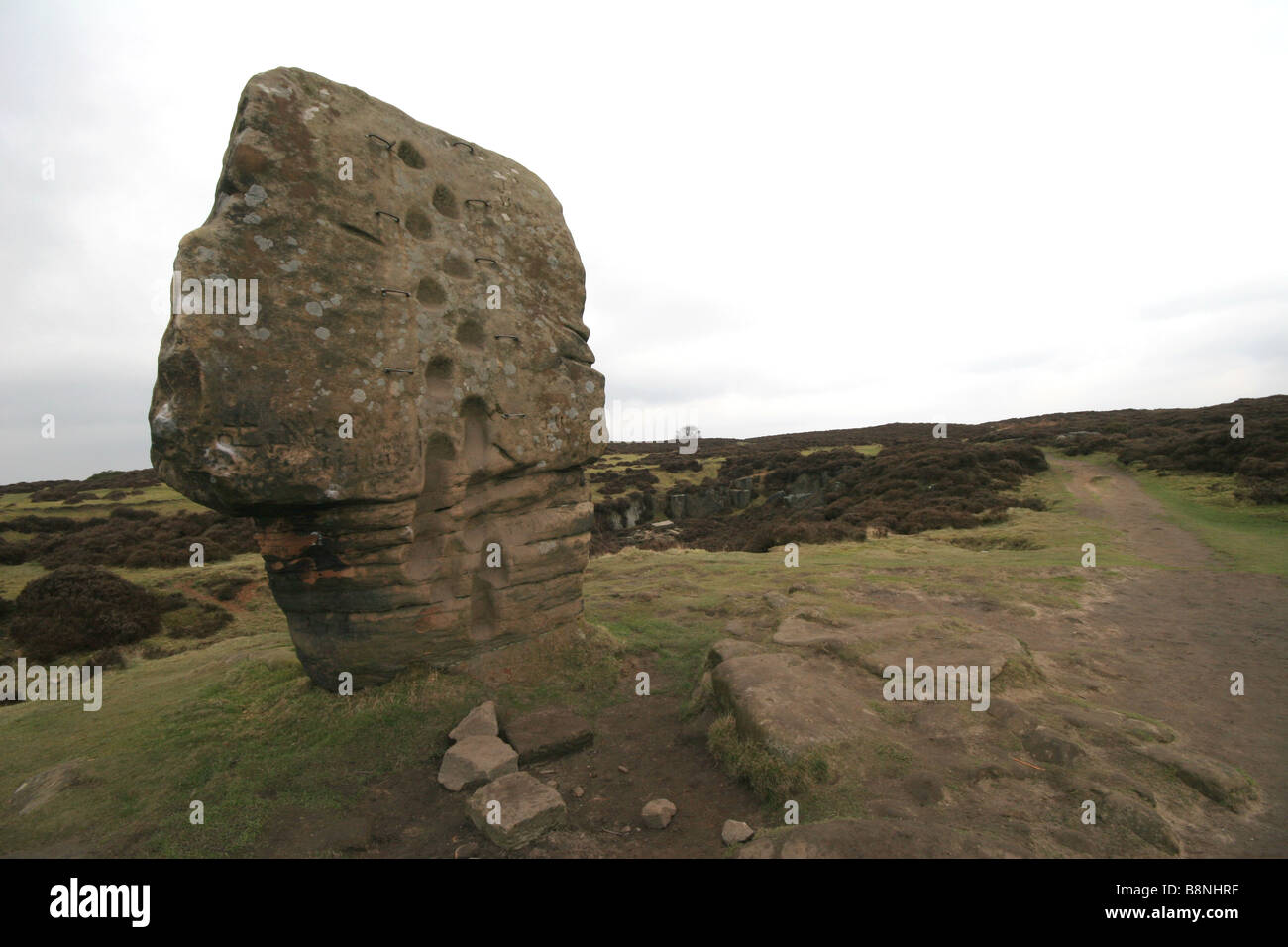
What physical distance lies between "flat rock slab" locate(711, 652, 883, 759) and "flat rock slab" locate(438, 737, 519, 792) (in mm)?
2732

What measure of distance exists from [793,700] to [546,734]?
3.15 m

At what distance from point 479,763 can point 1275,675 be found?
11.7 metres

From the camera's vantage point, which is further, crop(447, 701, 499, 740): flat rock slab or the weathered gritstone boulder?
crop(447, 701, 499, 740): flat rock slab

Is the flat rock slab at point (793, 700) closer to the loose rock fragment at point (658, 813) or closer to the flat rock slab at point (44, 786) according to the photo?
the loose rock fragment at point (658, 813)

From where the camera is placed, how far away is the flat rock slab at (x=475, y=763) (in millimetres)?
6812

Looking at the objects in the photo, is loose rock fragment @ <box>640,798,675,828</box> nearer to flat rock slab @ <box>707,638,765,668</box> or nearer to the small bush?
flat rock slab @ <box>707,638,765,668</box>

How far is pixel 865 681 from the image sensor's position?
8.53 m

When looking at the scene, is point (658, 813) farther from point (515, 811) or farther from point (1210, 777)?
point (1210, 777)

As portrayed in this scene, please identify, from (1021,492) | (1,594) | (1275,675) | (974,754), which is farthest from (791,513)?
(1,594)

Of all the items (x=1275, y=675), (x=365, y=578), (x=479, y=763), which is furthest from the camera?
(x=1275, y=675)

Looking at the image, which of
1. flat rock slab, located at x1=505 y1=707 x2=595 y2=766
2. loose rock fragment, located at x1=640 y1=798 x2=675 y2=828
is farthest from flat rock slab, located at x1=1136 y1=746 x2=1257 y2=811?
flat rock slab, located at x1=505 y1=707 x2=595 y2=766

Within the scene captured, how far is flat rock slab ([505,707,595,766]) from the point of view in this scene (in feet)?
24.7
